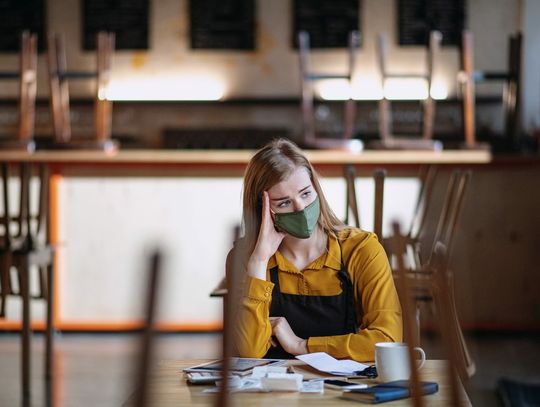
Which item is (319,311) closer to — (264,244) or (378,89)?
(264,244)

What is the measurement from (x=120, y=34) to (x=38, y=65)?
74 cm

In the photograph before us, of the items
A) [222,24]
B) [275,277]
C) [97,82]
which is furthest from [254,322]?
[222,24]

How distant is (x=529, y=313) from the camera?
612 centimetres

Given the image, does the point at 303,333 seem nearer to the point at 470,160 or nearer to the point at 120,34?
the point at 470,160

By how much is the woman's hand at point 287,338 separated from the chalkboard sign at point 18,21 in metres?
6.07

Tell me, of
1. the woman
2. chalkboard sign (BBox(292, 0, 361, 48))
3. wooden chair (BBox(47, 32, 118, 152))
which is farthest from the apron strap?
chalkboard sign (BBox(292, 0, 361, 48))

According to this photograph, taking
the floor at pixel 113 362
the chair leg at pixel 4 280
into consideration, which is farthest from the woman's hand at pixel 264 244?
the chair leg at pixel 4 280

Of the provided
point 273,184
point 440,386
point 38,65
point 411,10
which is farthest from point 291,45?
point 440,386

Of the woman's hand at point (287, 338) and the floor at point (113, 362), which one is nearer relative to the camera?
the woman's hand at point (287, 338)

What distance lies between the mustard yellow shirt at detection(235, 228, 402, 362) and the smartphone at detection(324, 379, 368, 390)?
0.40m

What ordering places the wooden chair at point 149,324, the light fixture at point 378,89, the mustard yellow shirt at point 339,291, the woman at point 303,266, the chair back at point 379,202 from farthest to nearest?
the light fixture at point 378,89 → the chair back at point 379,202 → the woman at point 303,266 → the mustard yellow shirt at point 339,291 → the wooden chair at point 149,324

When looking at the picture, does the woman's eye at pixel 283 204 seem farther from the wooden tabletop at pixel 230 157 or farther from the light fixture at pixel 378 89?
the light fixture at pixel 378 89

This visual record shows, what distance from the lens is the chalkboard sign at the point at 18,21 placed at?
318 inches

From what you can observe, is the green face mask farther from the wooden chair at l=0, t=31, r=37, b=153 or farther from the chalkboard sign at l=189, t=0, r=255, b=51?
the chalkboard sign at l=189, t=0, r=255, b=51
